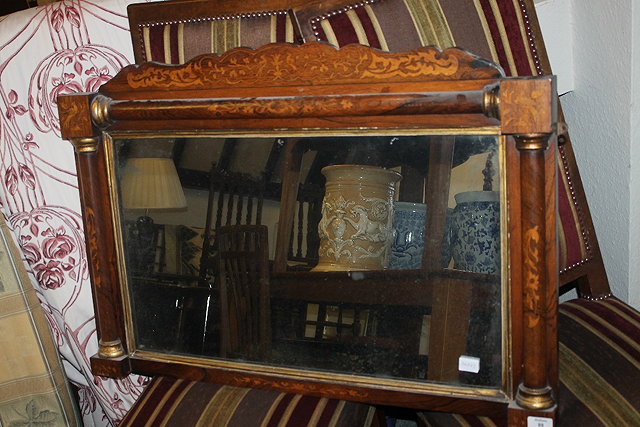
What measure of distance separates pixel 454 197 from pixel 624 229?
459 millimetres

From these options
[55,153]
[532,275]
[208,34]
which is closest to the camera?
[532,275]

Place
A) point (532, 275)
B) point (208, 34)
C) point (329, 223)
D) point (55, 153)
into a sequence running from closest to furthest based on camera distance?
1. point (532, 275)
2. point (329, 223)
3. point (208, 34)
4. point (55, 153)

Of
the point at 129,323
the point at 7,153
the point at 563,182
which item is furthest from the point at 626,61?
the point at 7,153

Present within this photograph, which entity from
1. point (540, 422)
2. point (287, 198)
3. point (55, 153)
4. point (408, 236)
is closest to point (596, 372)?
point (540, 422)

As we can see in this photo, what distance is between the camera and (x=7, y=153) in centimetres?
96

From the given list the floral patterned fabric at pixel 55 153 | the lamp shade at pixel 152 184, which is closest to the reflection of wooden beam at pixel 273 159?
the lamp shade at pixel 152 184

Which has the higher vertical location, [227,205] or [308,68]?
[308,68]

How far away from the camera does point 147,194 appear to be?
2.47ft

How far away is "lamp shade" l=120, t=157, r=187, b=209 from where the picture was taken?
0.74 m

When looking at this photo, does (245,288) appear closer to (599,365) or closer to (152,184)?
(152,184)

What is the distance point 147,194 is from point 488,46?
0.42m

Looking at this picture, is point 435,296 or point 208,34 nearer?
point 435,296

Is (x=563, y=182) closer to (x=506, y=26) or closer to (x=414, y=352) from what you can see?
(x=506, y=26)

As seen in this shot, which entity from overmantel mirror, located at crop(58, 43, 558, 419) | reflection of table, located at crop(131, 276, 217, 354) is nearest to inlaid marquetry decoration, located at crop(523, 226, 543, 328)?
overmantel mirror, located at crop(58, 43, 558, 419)
